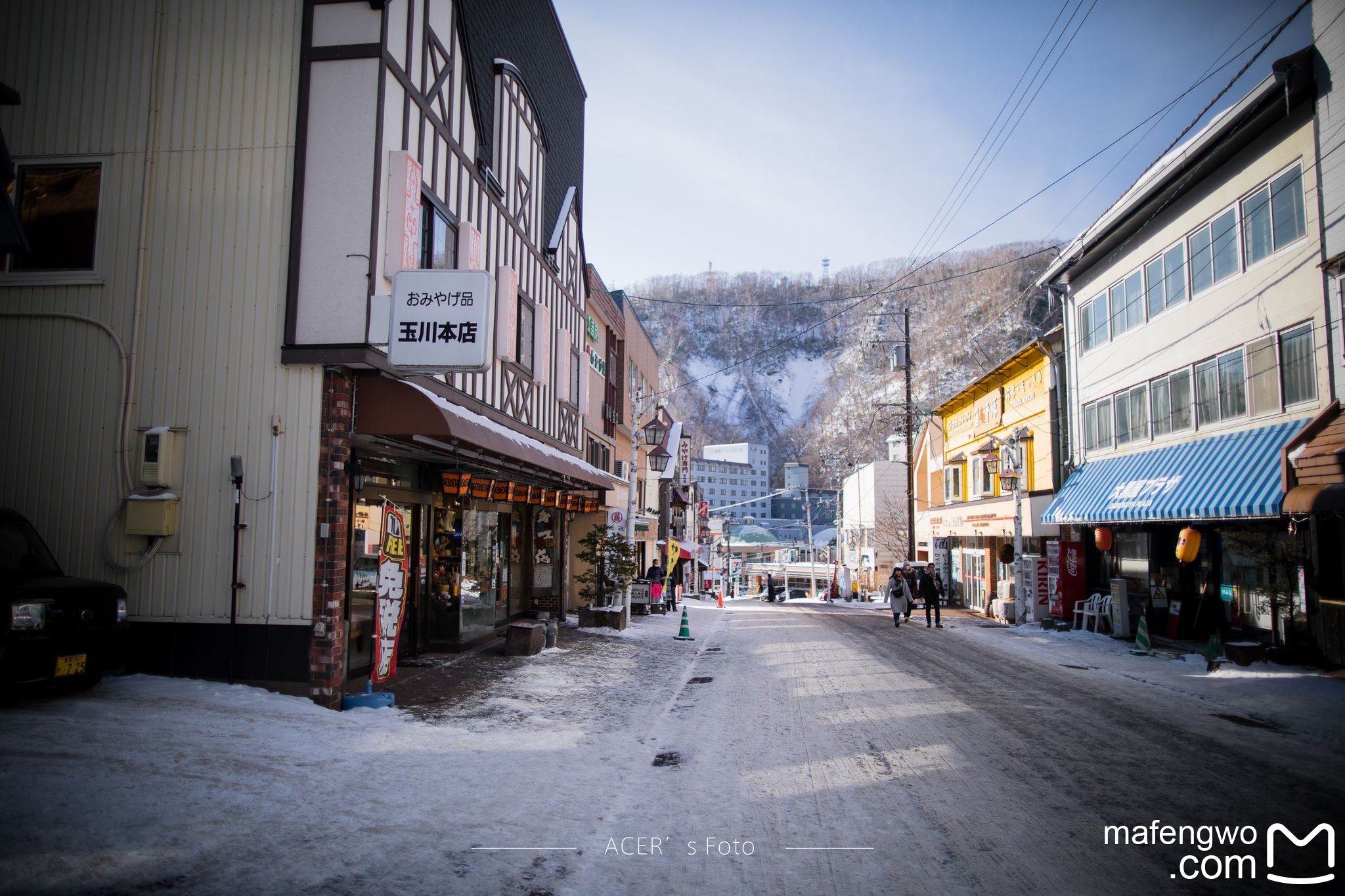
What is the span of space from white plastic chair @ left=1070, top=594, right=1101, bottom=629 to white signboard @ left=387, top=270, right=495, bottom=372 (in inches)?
684

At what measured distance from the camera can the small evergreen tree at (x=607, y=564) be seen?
1928cm

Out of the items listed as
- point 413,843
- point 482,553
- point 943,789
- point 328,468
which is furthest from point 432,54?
point 943,789

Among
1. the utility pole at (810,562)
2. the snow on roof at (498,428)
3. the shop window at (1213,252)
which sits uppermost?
the shop window at (1213,252)

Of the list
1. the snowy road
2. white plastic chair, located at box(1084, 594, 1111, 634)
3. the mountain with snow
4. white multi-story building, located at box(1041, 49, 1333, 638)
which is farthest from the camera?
the mountain with snow

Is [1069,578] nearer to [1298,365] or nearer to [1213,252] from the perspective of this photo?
[1213,252]

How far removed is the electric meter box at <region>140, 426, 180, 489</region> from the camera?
8.34 m

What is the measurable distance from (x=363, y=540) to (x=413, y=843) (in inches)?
230

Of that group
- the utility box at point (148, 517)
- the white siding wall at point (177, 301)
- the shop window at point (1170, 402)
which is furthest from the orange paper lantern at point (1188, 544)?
the utility box at point (148, 517)

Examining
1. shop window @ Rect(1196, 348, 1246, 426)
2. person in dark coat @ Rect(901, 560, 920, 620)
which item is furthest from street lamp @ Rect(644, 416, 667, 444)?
shop window @ Rect(1196, 348, 1246, 426)

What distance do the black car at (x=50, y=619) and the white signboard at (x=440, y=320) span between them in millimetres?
3589

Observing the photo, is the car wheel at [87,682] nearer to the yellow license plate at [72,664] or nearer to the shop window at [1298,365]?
the yellow license plate at [72,664]

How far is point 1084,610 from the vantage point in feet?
64.6

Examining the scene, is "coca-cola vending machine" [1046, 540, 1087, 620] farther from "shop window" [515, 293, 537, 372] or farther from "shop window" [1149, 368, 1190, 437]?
"shop window" [515, 293, 537, 372]

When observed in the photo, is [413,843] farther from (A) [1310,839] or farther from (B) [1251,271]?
(B) [1251,271]
